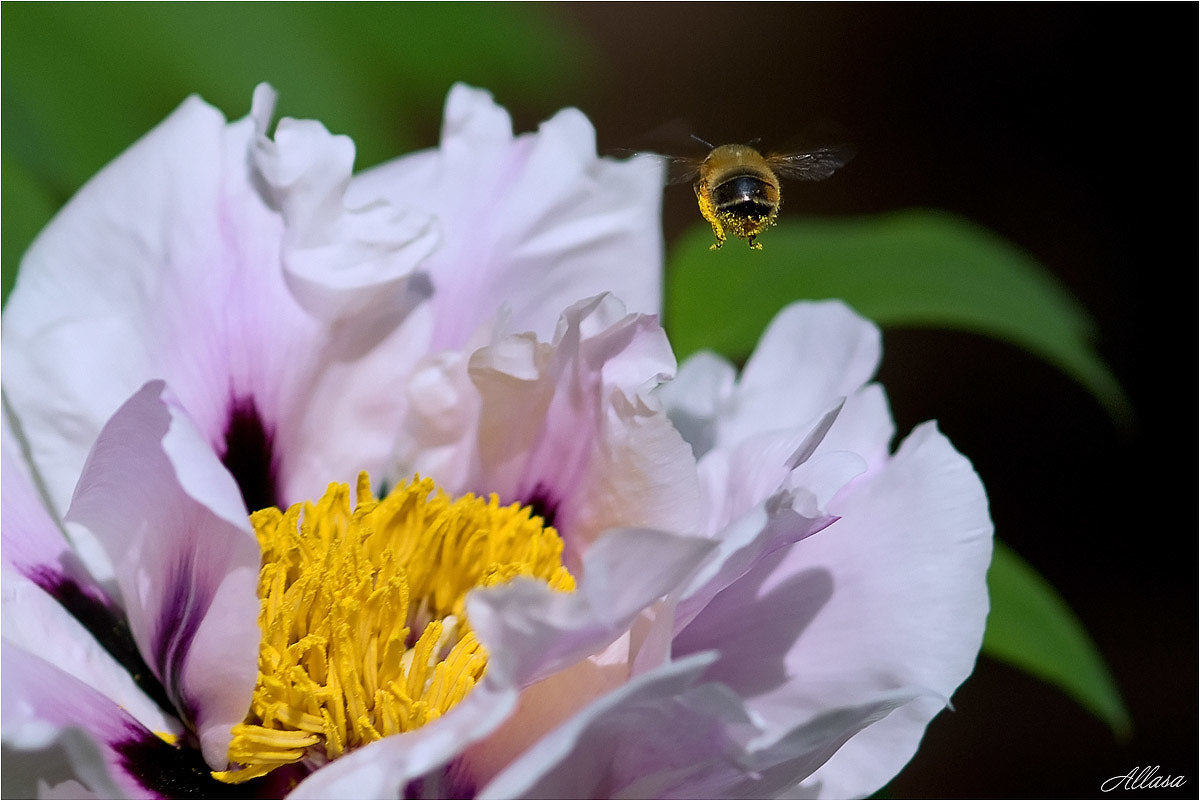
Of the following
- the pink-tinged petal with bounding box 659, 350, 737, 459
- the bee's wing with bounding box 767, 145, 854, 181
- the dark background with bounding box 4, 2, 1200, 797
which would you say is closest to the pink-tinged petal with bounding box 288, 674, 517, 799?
the pink-tinged petal with bounding box 659, 350, 737, 459

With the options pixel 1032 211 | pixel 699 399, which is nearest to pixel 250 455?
pixel 699 399

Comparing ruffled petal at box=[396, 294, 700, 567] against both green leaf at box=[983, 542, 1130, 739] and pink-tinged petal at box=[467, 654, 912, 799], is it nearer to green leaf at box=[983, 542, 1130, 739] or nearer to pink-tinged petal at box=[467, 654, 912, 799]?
pink-tinged petal at box=[467, 654, 912, 799]

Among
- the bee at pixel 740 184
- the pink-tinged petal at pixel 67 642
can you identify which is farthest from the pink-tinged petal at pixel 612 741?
the bee at pixel 740 184

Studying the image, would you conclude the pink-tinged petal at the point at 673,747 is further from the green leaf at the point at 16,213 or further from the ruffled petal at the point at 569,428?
the green leaf at the point at 16,213

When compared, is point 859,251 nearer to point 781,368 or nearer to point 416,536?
point 781,368

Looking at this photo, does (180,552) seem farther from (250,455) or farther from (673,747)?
(673,747)

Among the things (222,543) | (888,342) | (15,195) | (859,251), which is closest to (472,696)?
(222,543)
